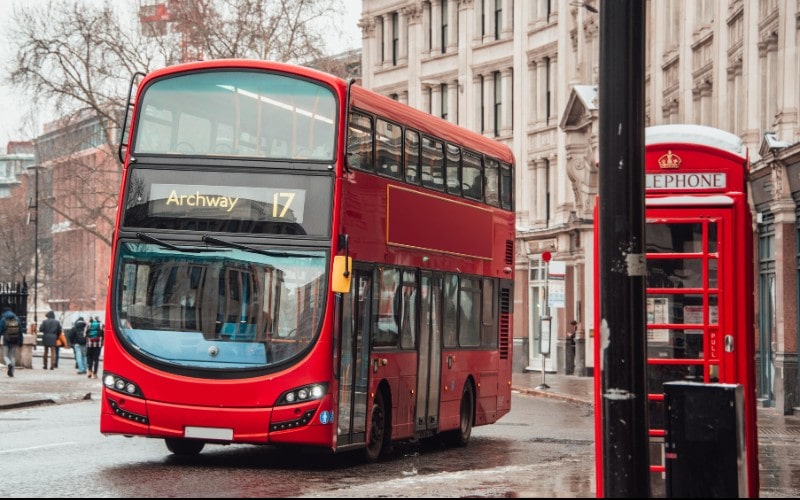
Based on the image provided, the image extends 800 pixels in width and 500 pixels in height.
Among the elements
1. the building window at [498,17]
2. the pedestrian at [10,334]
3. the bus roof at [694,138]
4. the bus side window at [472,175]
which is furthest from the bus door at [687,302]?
the building window at [498,17]

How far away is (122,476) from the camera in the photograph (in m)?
16.2

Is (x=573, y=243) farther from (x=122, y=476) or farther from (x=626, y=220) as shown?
→ (x=626, y=220)

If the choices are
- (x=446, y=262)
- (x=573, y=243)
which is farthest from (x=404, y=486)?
(x=573, y=243)

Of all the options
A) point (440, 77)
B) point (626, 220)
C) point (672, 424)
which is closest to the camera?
point (626, 220)

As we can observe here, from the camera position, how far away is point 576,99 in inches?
2031

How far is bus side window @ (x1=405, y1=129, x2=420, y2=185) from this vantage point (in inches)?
804

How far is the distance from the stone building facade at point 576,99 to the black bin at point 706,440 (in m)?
19.5

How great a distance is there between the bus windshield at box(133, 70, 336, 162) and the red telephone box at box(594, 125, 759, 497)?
4.70 m

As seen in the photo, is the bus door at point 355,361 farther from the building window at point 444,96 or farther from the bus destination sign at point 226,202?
the building window at point 444,96

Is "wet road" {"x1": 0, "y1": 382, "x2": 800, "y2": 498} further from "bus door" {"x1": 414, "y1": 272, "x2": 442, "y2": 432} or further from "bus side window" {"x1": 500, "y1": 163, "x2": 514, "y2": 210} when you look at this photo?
"bus side window" {"x1": 500, "y1": 163, "x2": 514, "y2": 210}

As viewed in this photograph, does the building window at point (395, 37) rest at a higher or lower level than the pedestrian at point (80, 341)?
higher

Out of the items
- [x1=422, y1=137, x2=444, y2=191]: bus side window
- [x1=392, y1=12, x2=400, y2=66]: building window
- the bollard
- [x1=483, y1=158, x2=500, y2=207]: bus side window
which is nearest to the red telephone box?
[x1=422, y1=137, x2=444, y2=191]: bus side window

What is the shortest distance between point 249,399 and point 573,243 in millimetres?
37820

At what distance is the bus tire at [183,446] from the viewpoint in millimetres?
19047
